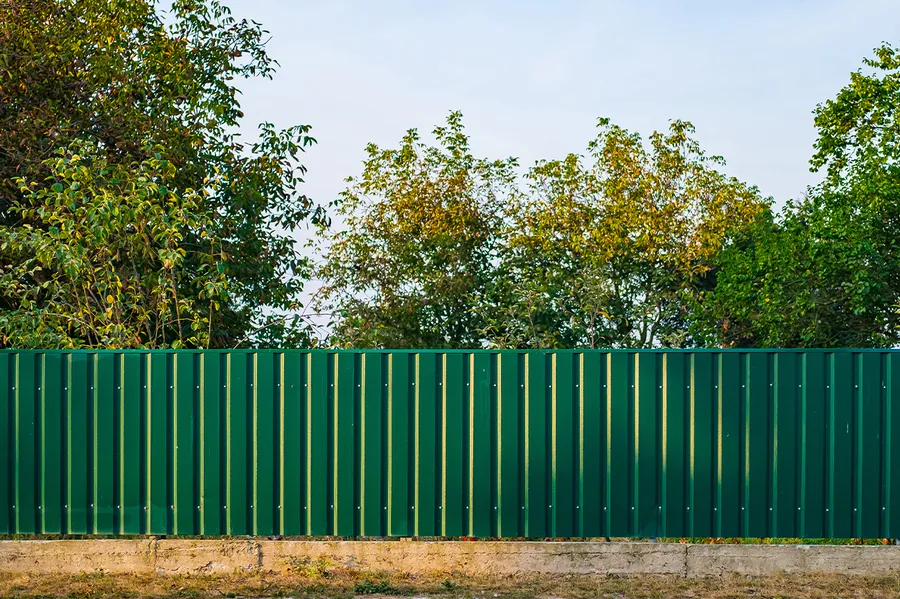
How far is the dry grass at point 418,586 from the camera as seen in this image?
7324 millimetres

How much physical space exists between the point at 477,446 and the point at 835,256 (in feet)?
44.7

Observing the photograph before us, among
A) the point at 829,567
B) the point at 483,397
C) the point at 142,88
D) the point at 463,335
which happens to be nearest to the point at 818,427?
the point at 829,567

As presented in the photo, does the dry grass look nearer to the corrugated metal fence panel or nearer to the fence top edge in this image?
the corrugated metal fence panel

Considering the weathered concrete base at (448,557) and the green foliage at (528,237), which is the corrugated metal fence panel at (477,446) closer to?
the weathered concrete base at (448,557)

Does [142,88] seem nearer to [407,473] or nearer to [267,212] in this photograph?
[267,212]

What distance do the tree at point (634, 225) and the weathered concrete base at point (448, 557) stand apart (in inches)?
486

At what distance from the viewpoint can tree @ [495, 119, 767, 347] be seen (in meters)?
21.0

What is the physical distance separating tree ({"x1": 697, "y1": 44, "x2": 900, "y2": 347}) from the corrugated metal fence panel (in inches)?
456

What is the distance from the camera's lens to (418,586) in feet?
24.7

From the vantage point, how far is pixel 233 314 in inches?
504

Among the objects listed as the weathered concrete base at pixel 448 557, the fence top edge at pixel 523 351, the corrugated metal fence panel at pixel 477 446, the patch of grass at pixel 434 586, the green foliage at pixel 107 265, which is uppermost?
the green foliage at pixel 107 265

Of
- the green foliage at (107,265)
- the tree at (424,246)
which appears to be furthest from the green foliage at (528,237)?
the green foliage at (107,265)

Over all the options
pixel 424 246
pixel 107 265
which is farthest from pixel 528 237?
pixel 107 265

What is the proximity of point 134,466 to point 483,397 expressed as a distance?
9.38 ft
